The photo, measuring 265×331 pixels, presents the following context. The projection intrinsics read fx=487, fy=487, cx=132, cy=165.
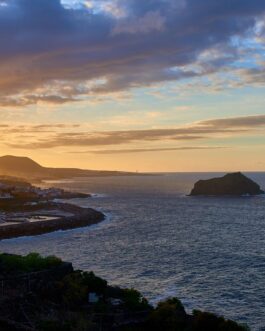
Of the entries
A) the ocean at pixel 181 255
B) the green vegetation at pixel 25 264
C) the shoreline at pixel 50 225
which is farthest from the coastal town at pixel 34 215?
the green vegetation at pixel 25 264

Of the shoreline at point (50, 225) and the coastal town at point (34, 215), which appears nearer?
the shoreline at point (50, 225)

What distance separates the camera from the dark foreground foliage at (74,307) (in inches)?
1254

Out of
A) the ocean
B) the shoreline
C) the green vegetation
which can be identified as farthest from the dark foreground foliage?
the shoreline

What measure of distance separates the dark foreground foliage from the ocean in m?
6.64

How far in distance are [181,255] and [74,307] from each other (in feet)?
103

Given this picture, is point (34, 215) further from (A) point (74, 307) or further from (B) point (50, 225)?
(A) point (74, 307)

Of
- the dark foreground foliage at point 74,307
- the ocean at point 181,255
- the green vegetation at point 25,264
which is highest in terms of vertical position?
the green vegetation at point 25,264

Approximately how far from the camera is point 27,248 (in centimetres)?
7556

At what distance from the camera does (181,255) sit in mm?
66250

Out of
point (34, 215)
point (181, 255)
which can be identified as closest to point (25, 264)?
point (181, 255)

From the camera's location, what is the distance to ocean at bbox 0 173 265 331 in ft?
150

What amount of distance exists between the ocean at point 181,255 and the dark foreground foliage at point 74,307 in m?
6.64

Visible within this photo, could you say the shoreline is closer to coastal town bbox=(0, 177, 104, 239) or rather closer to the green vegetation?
coastal town bbox=(0, 177, 104, 239)

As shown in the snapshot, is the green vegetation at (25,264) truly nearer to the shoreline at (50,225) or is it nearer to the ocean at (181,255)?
the ocean at (181,255)
